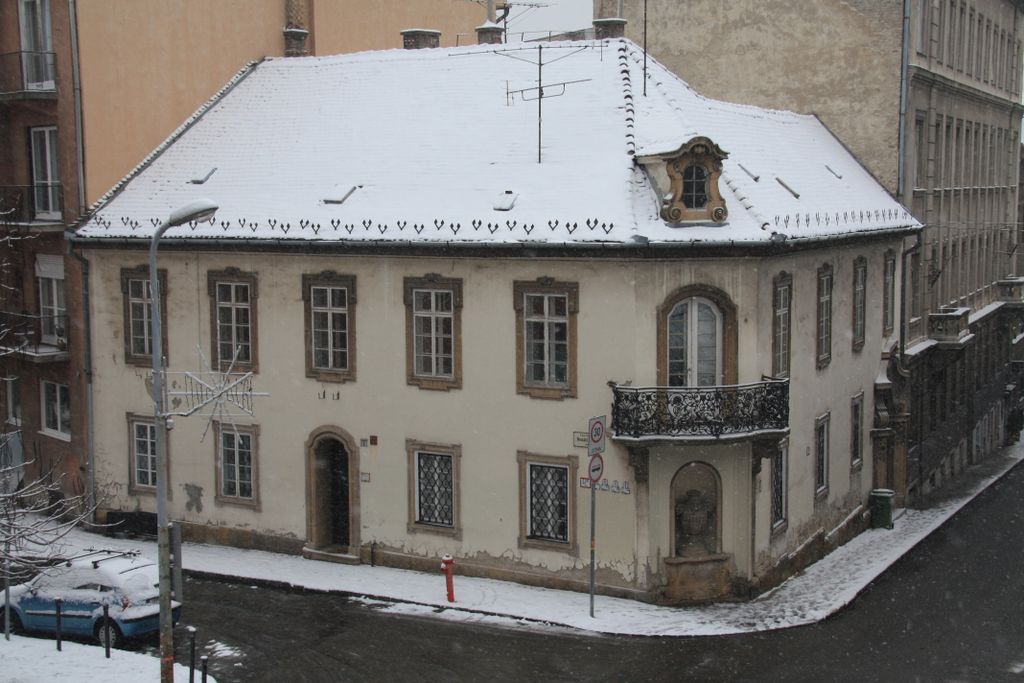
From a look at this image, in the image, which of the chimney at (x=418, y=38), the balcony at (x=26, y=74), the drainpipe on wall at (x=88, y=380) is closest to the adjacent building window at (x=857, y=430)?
the chimney at (x=418, y=38)

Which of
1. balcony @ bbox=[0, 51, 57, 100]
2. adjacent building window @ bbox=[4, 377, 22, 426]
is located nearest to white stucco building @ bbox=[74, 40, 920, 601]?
balcony @ bbox=[0, 51, 57, 100]

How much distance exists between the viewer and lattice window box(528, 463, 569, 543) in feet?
78.1

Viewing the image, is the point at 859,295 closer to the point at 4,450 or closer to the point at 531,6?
the point at 531,6

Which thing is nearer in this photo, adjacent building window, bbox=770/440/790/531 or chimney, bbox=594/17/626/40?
adjacent building window, bbox=770/440/790/531

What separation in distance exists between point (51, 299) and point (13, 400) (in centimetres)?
365

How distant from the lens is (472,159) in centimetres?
2548

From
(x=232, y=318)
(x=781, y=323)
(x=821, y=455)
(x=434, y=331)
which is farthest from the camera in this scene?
(x=821, y=455)

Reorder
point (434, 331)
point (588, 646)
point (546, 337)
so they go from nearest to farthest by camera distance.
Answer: point (588, 646) → point (546, 337) → point (434, 331)

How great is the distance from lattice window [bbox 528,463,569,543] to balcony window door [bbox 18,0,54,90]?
14.2 m

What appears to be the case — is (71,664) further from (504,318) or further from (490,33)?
(490,33)

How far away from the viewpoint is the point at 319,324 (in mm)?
25906

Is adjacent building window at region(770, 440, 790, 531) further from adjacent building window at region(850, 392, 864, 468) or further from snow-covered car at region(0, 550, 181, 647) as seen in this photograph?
snow-covered car at region(0, 550, 181, 647)

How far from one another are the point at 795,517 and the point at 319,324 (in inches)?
401

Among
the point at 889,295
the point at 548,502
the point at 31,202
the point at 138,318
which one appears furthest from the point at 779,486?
the point at 31,202
